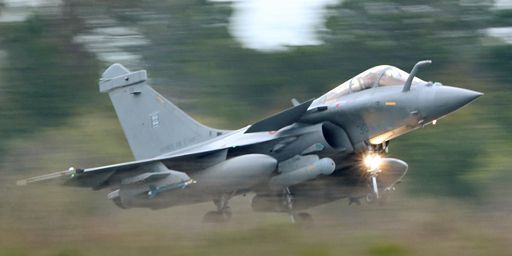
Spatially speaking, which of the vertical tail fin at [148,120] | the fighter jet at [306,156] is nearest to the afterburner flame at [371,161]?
the fighter jet at [306,156]

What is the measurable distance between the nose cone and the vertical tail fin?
3.20 meters

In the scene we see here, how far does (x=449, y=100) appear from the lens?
12578 mm

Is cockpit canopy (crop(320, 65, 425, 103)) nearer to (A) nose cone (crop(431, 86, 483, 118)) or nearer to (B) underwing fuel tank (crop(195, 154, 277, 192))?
(A) nose cone (crop(431, 86, 483, 118))

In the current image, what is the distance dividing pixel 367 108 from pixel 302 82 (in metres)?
15.7

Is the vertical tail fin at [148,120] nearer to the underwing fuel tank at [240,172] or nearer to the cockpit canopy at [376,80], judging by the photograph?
the underwing fuel tank at [240,172]

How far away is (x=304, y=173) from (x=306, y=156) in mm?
309

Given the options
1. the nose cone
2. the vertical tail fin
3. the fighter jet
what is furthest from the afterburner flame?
the vertical tail fin

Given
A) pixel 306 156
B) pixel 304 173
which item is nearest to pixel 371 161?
pixel 306 156

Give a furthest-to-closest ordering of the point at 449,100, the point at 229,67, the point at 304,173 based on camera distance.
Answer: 1. the point at 229,67
2. the point at 304,173
3. the point at 449,100

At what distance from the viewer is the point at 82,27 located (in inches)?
1240

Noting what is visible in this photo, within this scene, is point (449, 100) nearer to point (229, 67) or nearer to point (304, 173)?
point (304, 173)

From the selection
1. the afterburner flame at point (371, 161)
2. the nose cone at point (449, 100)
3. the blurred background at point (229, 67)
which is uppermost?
the nose cone at point (449, 100)

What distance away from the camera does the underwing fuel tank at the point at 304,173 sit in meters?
12.6

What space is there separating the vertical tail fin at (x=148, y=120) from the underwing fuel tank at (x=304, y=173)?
1.82 m
